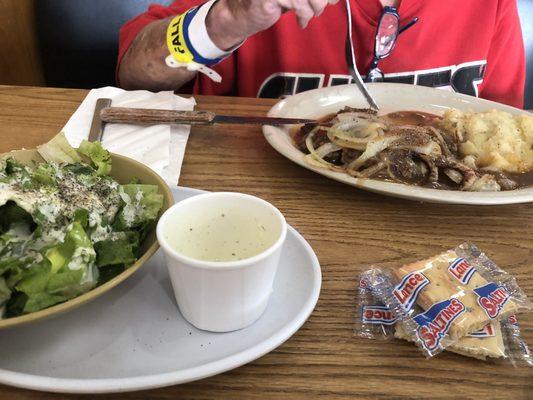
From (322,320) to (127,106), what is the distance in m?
0.87

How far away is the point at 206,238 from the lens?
2.12 feet

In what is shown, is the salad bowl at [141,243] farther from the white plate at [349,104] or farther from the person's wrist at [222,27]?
the person's wrist at [222,27]

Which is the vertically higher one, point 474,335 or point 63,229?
point 63,229

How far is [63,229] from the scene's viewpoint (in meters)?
0.61

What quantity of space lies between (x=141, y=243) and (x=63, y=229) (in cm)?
12

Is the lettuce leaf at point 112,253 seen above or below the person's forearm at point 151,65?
above

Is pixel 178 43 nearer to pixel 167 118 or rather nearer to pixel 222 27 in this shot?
pixel 222 27

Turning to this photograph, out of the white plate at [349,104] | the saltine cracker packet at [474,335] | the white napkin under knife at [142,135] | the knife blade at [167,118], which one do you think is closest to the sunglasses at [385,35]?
the white plate at [349,104]

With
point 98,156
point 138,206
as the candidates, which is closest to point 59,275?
point 138,206

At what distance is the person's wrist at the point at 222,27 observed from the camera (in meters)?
1.31

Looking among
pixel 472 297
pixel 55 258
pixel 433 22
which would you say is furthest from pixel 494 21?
pixel 55 258

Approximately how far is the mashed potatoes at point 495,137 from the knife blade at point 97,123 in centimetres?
89

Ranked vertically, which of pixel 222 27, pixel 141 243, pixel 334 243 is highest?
pixel 222 27

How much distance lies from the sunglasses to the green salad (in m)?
1.13
